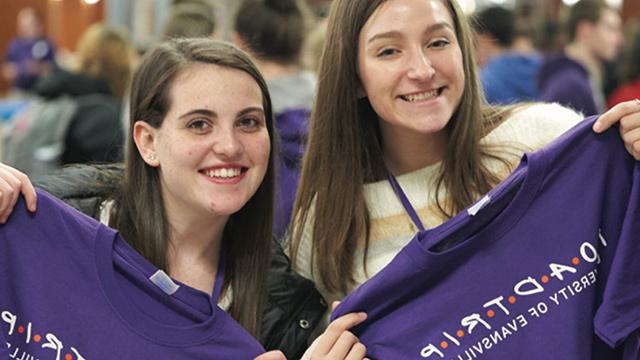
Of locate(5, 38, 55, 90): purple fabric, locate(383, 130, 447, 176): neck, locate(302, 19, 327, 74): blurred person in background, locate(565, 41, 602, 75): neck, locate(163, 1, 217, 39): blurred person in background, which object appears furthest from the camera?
Result: locate(5, 38, 55, 90): purple fabric

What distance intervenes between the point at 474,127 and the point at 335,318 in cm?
60

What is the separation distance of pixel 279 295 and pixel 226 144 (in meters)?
0.43

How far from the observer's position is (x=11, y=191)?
6.10 feet

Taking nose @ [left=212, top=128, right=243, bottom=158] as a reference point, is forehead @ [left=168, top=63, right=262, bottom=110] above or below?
above

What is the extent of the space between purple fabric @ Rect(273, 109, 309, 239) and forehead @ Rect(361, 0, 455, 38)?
63 centimetres

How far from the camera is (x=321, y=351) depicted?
1.96 m

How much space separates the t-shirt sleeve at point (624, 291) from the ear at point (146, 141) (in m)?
1.04

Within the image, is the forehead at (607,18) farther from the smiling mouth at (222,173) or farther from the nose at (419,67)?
the smiling mouth at (222,173)

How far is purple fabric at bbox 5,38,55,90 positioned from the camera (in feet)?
32.7

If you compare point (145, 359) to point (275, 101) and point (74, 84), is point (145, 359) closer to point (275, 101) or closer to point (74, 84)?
point (275, 101)

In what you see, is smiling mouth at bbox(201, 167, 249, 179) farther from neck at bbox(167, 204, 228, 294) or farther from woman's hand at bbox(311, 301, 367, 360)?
woman's hand at bbox(311, 301, 367, 360)

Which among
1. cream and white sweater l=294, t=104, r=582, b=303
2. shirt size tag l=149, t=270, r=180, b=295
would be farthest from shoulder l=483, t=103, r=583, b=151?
shirt size tag l=149, t=270, r=180, b=295

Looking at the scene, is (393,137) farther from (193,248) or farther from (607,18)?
(607,18)

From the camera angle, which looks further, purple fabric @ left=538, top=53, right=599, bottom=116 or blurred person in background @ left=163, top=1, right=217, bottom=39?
purple fabric @ left=538, top=53, right=599, bottom=116
